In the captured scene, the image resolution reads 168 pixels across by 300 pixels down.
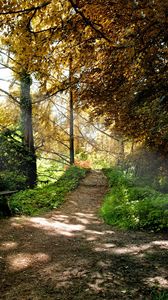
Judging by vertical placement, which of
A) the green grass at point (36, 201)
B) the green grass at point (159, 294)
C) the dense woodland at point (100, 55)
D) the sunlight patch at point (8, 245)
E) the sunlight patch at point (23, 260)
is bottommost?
the green grass at point (159, 294)

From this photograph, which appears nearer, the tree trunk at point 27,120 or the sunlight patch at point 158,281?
the sunlight patch at point 158,281

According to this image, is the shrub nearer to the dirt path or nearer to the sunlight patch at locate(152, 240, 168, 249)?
the dirt path

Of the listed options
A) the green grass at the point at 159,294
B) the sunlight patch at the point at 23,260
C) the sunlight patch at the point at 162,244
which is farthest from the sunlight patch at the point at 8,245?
the green grass at the point at 159,294

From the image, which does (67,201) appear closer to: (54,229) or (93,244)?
(54,229)

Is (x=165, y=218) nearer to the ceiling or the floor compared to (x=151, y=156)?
nearer to the floor

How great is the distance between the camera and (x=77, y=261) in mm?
4711

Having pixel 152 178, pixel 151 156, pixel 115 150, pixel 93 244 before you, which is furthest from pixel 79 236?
pixel 115 150

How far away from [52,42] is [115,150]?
83.7 ft

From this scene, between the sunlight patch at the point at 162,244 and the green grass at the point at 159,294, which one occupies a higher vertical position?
the sunlight patch at the point at 162,244

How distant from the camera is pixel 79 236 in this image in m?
6.48

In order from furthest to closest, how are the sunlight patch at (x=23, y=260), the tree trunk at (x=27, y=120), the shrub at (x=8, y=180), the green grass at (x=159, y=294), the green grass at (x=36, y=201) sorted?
1. the tree trunk at (x=27, y=120)
2. the shrub at (x=8, y=180)
3. the green grass at (x=36, y=201)
4. the sunlight patch at (x=23, y=260)
5. the green grass at (x=159, y=294)

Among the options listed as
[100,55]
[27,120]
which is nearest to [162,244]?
[100,55]

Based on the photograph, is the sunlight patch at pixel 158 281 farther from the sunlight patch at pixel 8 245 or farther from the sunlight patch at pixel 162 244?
the sunlight patch at pixel 8 245

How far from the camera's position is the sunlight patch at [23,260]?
181 inches
